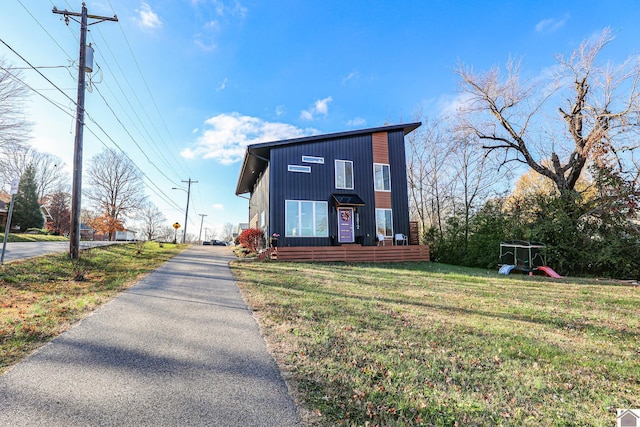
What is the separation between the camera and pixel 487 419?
2127 millimetres

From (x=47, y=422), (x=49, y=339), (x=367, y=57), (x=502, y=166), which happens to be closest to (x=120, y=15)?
(x=367, y=57)

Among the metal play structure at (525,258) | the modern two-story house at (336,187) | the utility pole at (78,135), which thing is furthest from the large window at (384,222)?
the utility pole at (78,135)

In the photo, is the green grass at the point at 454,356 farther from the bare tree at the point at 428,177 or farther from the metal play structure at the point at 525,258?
the bare tree at the point at 428,177

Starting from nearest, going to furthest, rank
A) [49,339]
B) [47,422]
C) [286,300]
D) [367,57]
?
[47,422]
[49,339]
[286,300]
[367,57]

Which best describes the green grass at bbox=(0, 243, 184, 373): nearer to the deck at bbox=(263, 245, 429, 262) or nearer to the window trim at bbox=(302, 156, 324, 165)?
the deck at bbox=(263, 245, 429, 262)

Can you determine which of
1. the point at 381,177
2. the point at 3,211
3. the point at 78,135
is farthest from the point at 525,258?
the point at 3,211

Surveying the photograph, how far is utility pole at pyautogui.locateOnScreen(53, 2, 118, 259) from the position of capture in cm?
902

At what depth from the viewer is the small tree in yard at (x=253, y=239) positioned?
15586 mm

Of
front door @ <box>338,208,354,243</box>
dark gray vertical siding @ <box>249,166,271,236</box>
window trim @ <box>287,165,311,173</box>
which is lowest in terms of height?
front door @ <box>338,208,354,243</box>

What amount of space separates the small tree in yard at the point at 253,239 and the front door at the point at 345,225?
4170 mm

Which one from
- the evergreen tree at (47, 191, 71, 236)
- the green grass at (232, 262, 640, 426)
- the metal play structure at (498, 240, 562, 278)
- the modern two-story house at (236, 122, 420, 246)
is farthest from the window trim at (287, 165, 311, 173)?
the evergreen tree at (47, 191, 71, 236)

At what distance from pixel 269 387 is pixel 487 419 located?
1685 millimetres

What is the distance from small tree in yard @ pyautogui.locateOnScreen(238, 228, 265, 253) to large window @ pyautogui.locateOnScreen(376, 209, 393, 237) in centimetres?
629

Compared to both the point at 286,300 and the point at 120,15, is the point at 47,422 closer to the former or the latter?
the point at 286,300
